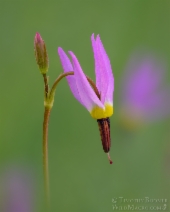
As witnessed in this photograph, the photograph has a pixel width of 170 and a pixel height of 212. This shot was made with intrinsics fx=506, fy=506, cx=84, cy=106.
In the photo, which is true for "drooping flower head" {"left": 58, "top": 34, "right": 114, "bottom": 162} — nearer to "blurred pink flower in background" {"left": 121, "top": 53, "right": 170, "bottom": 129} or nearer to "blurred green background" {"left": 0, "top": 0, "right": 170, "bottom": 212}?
"blurred green background" {"left": 0, "top": 0, "right": 170, "bottom": 212}

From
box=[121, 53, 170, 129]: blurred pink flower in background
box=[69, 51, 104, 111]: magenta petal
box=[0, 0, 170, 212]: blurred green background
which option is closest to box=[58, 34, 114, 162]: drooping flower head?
box=[69, 51, 104, 111]: magenta petal

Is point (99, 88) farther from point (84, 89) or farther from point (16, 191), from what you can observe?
point (16, 191)

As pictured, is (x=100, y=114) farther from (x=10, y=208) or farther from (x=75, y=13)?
(x=75, y=13)

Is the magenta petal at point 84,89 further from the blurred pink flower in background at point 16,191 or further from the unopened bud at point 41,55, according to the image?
the blurred pink flower in background at point 16,191

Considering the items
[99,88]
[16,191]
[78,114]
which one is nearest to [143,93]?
[78,114]

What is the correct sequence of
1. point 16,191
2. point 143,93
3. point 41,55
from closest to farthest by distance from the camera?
1. point 41,55
2. point 16,191
3. point 143,93

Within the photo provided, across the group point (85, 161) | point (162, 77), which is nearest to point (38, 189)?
point (85, 161)
